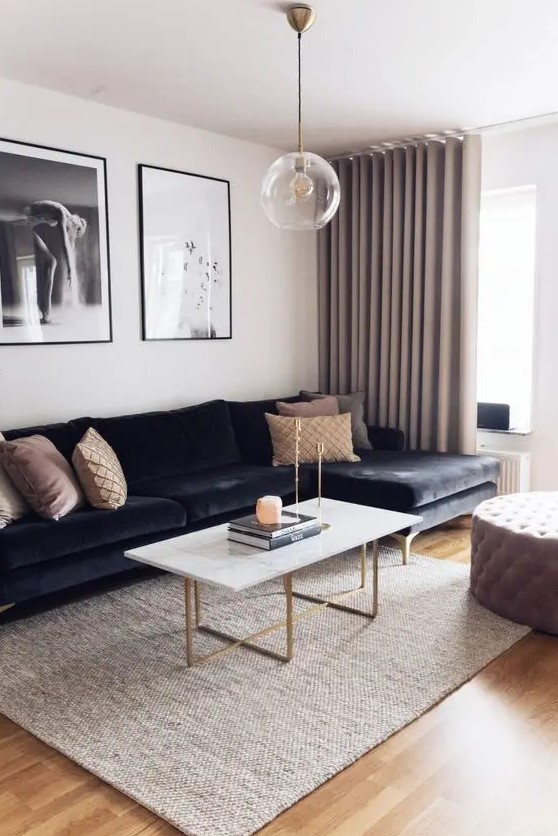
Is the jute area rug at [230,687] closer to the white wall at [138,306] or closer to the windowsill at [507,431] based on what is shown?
the white wall at [138,306]

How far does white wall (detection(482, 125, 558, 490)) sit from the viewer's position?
16.0 ft

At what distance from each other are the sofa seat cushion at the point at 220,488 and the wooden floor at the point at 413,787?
1.53 meters

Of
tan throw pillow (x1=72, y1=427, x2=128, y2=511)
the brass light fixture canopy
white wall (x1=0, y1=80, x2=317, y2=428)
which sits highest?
the brass light fixture canopy

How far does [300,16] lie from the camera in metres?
3.00

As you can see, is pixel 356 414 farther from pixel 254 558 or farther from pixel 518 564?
pixel 254 558

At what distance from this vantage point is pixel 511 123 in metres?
4.73

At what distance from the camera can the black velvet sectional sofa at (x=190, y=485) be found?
325cm

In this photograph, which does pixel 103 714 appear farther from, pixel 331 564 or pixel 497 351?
pixel 497 351

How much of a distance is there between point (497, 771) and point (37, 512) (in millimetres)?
2157

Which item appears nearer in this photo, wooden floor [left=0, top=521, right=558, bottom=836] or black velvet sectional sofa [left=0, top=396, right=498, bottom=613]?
wooden floor [left=0, top=521, right=558, bottom=836]

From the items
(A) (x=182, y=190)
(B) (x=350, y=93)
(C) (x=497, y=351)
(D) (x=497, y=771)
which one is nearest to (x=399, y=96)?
(B) (x=350, y=93)

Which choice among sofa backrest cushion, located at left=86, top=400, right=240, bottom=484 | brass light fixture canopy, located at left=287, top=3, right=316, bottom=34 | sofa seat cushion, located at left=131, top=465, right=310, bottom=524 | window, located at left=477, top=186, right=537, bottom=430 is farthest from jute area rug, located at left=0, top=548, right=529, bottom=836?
brass light fixture canopy, located at left=287, top=3, right=316, bottom=34

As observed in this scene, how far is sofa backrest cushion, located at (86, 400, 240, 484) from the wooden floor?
1.83 metres

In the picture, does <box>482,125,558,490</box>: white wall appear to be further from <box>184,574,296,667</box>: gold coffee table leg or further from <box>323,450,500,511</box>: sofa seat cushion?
<box>184,574,296,667</box>: gold coffee table leg
